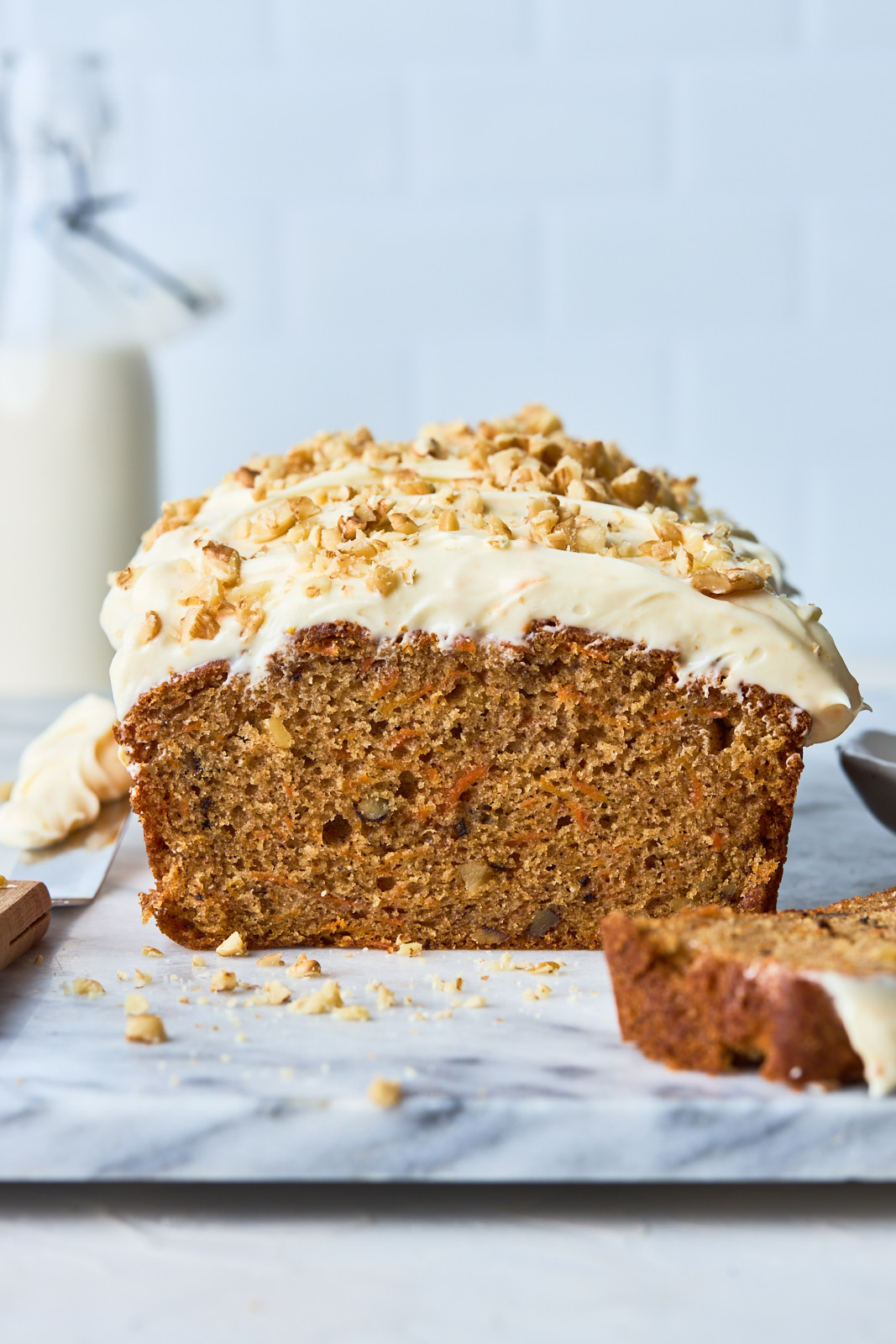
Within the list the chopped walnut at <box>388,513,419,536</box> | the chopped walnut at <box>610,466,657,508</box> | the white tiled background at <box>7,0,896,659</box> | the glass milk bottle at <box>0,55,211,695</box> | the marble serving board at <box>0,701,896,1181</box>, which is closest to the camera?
the marble serving board at <box>0,701,896,1181</box>

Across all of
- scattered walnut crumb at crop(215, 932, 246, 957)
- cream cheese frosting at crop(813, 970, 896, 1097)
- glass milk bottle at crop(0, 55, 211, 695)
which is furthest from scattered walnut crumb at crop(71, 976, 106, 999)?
glass milk bottle at crop(0, 55, 211, 695)

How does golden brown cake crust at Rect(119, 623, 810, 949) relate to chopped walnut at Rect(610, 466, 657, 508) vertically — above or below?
below

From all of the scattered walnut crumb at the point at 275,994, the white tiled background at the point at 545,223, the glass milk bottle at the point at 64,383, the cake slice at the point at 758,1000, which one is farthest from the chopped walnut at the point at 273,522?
the white tiled background at the point at 545,223

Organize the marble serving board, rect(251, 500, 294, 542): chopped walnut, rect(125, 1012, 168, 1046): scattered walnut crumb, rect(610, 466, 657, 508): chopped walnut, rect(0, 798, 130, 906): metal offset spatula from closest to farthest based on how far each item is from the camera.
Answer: the marble serving board, rect(125, 1012, 168, 1046): scattered walnut crumb, rect(251, 500, 294, 542): chopped walnut, rect(0, 798, 130, 906): metal offset spatula, rect(610, 466, 657, 508): chopped walnut

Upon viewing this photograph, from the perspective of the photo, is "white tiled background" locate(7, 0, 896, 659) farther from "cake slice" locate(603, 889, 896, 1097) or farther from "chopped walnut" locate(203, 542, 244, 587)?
"cake slice" locate(603, 889, 896, 1097)

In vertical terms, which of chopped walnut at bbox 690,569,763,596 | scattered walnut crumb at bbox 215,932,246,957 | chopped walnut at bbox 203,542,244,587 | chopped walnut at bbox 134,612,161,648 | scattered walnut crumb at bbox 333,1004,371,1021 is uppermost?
chopped walnut at bbox 203,542,244,587

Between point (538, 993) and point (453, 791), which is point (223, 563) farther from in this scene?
point (538, 993)

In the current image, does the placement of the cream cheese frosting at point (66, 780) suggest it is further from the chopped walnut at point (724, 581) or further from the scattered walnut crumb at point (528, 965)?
the chopped walnut at point (724, 581)

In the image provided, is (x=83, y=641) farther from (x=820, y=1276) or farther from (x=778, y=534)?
(x=820, y=1276)

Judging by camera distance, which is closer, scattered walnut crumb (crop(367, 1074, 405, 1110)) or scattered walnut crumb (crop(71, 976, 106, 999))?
scattered walnut crumb (crop(367, 1074, 405, 1110))
